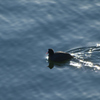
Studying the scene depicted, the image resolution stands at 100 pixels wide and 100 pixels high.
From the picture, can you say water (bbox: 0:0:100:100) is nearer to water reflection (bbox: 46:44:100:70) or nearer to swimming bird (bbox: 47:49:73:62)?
water reflection (bbox: 46:44:100:70)

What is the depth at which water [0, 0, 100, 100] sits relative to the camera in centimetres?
2025

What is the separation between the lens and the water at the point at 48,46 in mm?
20250

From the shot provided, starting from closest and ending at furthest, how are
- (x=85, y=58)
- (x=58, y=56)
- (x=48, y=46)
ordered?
(x=85, y=58)
(x=58, y=56)
(x=48, y=46)

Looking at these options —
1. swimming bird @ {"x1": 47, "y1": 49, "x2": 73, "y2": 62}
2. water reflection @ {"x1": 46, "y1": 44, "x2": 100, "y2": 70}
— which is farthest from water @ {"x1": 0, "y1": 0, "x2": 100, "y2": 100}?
swimming bird @ {"x1": 47, "y1": 49, "x2": 73, "y2": 62}

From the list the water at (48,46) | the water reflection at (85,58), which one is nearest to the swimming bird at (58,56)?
the water reflection at (85,58)

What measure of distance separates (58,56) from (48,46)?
125cm

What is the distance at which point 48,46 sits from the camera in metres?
24.1

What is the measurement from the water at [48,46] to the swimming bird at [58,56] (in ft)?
1.21

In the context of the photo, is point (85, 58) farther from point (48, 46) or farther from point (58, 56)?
point (48, 46)

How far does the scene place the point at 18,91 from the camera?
2028 centimetres

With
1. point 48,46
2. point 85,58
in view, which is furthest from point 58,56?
point 85,58

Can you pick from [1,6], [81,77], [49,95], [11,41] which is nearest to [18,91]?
[49,95]

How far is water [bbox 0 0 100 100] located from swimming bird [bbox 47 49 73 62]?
1.21 feet

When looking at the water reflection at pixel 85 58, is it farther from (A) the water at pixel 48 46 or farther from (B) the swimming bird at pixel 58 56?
(B) the swimming bird at pixel 58 56
